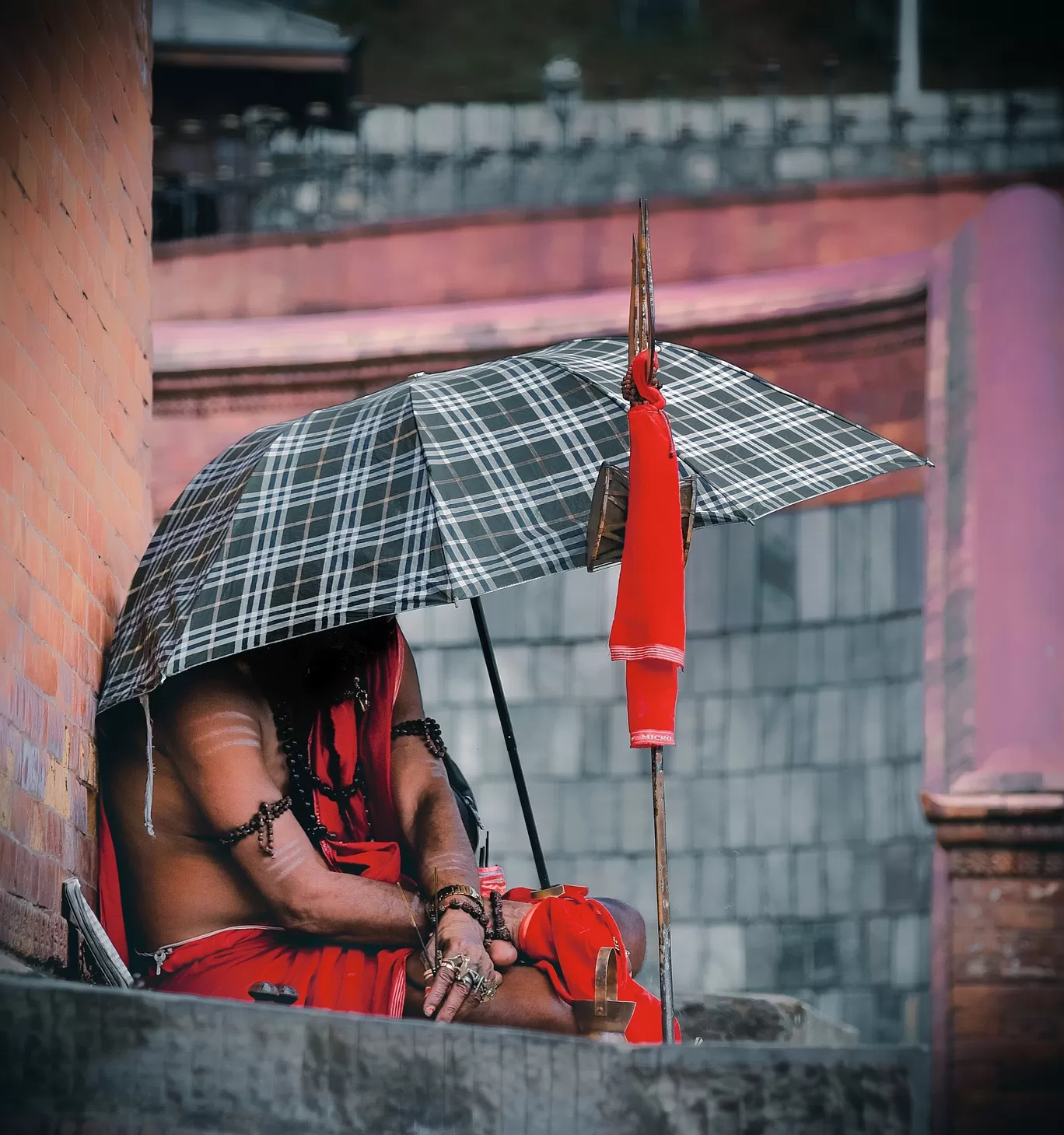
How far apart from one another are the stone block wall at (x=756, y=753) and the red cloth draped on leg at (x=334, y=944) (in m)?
3.55

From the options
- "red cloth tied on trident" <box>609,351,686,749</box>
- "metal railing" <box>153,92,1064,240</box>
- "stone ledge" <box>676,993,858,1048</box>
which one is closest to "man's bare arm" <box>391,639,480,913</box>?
"red cloth tied on trident" <box>609,351,686,749</box>

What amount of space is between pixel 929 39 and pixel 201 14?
3533mm

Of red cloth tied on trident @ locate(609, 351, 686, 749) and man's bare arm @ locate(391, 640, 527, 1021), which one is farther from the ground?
red cloth tied on trident @ locate(609, 351, 686, 749)

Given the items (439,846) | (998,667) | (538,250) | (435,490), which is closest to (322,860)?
(439,846)

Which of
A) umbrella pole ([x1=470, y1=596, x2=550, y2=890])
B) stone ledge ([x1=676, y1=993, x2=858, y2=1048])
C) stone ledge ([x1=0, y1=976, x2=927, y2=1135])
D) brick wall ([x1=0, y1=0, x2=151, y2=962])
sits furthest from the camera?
stone ledge ([x1=676, y1=993, x2=858, y2=1048])

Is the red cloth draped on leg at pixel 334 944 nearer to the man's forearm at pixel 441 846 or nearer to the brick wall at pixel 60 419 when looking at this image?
the man's forearm at pixel 441 846

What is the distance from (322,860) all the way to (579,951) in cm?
52

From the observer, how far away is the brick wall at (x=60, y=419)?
3.35 meters

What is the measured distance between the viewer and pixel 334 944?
3574 mm

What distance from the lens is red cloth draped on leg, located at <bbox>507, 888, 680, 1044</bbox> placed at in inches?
137

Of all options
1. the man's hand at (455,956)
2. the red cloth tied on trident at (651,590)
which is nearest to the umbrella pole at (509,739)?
the man's hand at (455,956)

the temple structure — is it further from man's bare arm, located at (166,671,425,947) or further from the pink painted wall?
man's bare arm, located at (166,671,425,947)

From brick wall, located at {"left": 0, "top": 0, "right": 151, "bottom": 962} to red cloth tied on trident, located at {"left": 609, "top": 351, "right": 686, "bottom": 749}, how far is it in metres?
1.09

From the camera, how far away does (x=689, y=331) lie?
25.2 feet
